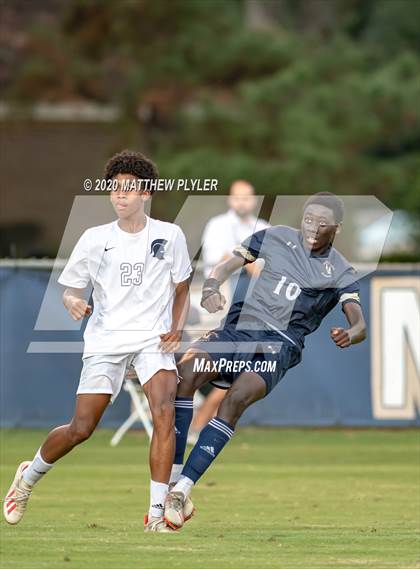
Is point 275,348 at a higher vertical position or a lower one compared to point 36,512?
higher

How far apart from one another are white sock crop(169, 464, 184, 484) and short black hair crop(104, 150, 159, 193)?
1.86 meters

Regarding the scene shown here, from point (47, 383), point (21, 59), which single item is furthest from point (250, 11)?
point (47, 383)

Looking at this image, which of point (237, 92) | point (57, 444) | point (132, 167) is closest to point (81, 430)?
point (57, 444)

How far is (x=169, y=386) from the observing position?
350 inches

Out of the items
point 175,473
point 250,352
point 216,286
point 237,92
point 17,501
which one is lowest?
point 17,501

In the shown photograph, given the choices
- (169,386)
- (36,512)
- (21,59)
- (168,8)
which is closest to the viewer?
(169,386)

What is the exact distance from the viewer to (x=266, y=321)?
9484mm

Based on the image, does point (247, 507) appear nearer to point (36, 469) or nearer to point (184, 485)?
point (184, 485)

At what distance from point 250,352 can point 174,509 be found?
1.23 meters

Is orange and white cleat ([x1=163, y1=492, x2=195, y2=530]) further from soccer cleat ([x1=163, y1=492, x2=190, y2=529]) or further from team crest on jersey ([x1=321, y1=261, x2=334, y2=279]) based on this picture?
team crest on jersey ([x1=321, y1=261, x2=334, y2=279])

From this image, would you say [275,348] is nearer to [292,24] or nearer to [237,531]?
[237,531]

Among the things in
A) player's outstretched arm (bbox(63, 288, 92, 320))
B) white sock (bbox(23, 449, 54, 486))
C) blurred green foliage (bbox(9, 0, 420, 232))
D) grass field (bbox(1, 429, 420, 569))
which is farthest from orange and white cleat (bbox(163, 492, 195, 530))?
blurred green foliage (bbox(9, 0, 420, 232))

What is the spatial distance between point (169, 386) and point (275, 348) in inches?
32.6

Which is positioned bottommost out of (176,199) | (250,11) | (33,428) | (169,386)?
(169,386)
